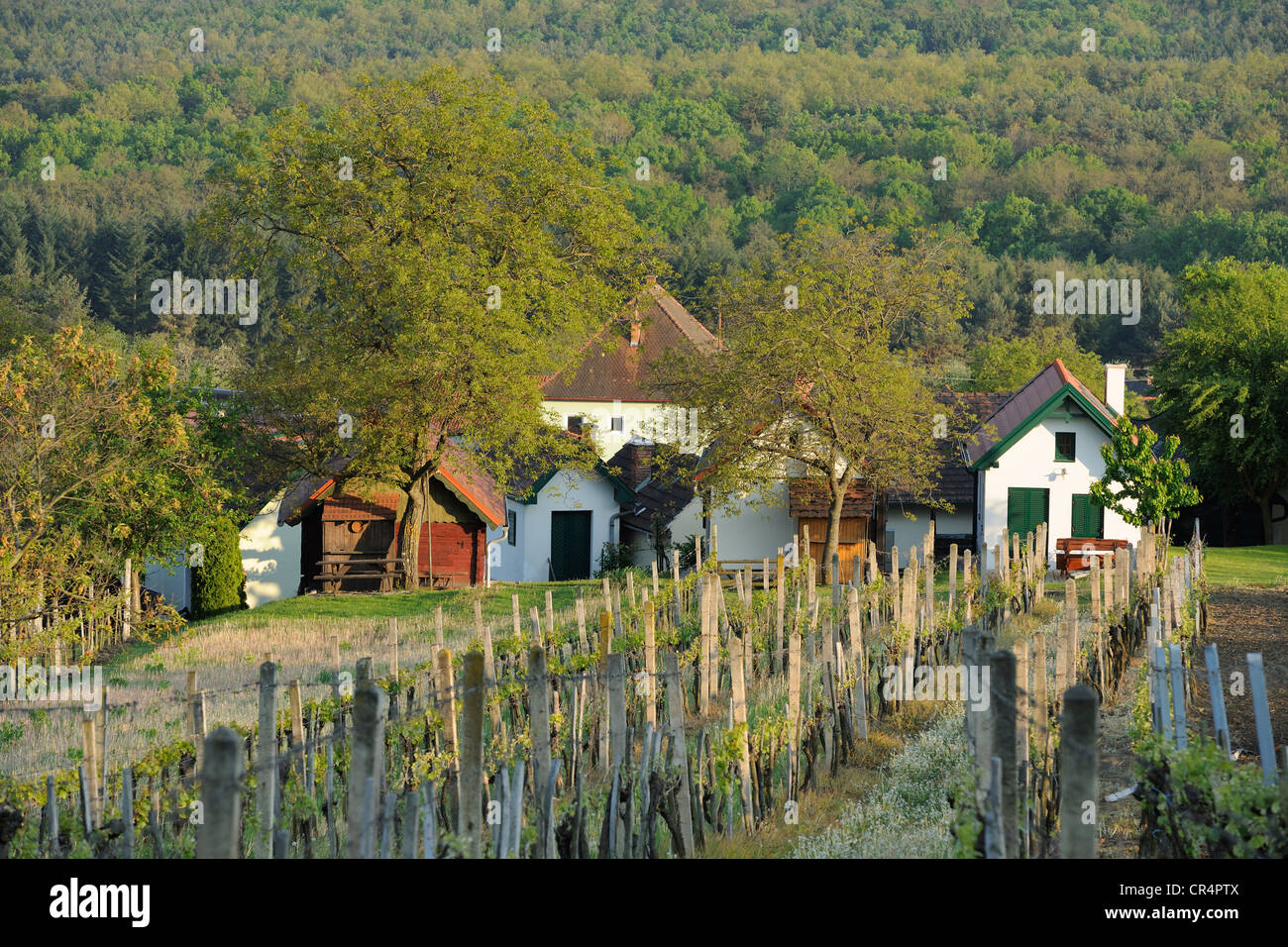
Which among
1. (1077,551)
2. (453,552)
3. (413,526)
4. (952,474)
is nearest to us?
(1077,551)

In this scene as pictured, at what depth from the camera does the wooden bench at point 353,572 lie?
107 feet

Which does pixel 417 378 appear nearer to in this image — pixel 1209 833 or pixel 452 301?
pixel 452 301

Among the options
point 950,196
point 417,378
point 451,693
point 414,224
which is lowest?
point 451,693

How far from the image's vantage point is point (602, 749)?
10977mm

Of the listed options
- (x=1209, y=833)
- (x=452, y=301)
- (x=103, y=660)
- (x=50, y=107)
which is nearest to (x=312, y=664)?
(x=103, y=660)

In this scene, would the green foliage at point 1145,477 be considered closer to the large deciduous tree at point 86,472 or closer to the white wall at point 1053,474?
the white wall at point 1053,474

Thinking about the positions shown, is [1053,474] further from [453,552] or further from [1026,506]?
[453,552]

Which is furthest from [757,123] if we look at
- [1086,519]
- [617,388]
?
[1086,519]

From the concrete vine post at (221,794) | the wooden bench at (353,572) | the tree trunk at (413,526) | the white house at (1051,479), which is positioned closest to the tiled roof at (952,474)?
the white house at (1051,479)

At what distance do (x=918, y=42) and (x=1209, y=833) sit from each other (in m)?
178

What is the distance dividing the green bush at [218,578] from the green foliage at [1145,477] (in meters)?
21.2

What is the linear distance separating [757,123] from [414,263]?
116933 mm

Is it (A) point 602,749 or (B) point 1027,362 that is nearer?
(A) point 602,749
